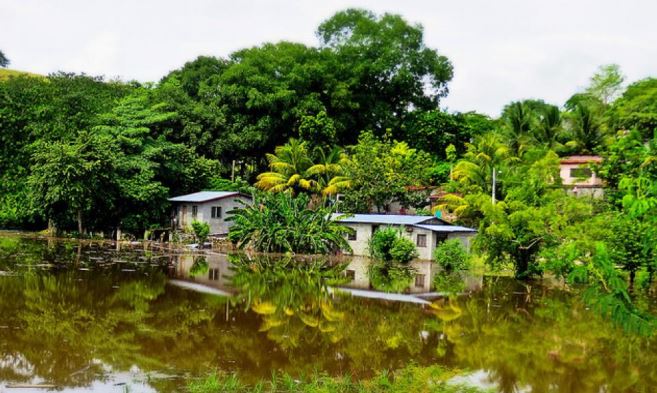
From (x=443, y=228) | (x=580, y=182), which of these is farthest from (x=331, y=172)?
(x=580, y=182)

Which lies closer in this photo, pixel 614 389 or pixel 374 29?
pixel 614 389

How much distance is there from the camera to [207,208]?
35844 mm

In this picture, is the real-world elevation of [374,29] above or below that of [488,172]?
above

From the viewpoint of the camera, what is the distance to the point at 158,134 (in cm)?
3934

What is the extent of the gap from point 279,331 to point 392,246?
16.2 metres

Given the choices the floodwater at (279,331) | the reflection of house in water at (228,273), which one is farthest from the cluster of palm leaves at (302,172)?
the floodwater at (279,331)

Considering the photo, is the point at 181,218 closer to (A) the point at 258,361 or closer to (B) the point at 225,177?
(B) the point at 225,177

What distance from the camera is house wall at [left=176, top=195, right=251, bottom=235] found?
117 feet

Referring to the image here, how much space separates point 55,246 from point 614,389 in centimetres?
2572

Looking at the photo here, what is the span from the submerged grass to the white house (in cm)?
2551

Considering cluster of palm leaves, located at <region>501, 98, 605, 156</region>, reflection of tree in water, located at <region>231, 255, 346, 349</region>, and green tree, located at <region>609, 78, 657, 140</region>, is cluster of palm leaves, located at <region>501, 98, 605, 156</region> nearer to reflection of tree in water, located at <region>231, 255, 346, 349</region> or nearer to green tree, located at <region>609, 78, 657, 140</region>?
green tree, located at <region>609, 78, 657, 140</region>

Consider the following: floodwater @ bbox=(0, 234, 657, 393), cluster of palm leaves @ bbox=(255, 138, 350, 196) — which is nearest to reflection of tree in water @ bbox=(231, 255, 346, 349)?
floodwater @ bbox=(0, 234, 657, 393)

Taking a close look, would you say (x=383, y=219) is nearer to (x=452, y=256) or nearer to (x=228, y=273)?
(x=452, y=256)

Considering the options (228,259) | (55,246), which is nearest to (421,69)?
(228,259)
